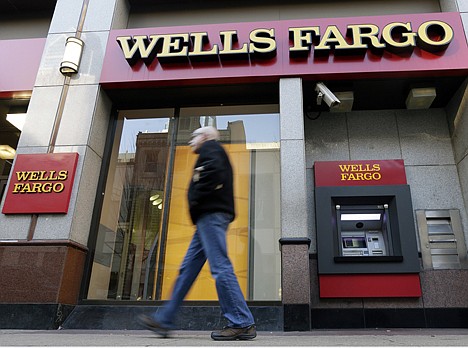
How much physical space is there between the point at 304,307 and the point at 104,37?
540cm

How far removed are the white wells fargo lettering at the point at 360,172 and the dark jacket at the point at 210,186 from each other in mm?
3569

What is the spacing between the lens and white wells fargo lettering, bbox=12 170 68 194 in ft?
18.0

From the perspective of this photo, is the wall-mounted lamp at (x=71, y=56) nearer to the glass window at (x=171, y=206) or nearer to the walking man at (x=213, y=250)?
the glass window at (x=171, y=206)

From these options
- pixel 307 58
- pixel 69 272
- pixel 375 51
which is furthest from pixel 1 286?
pixel 375 51

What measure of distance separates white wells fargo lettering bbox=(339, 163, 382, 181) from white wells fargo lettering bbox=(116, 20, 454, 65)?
1.79 m

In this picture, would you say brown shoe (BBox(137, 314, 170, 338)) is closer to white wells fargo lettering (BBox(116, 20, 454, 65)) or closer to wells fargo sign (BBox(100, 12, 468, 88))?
wells fargo sign (BBox(100, 12, 468, 88))

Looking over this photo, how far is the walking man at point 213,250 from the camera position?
286 centimetres

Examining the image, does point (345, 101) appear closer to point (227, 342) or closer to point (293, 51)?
point (293, 51)

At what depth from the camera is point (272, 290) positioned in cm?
555

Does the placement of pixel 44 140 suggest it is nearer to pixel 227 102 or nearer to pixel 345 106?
pixel 227 102

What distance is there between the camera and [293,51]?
19.7 ft

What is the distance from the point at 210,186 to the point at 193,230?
124 inches

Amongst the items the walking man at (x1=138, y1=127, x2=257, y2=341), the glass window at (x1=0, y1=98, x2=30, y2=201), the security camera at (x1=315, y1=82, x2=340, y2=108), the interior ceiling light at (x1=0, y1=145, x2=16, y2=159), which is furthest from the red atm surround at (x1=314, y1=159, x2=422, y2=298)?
the interior ceiling light at (x1=0, y1=145, x2=16, y2=159)

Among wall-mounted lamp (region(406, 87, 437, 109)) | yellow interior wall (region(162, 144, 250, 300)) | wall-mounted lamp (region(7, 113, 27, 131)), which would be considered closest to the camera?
yellow interior wall (region(162, 144, 250, 300))
